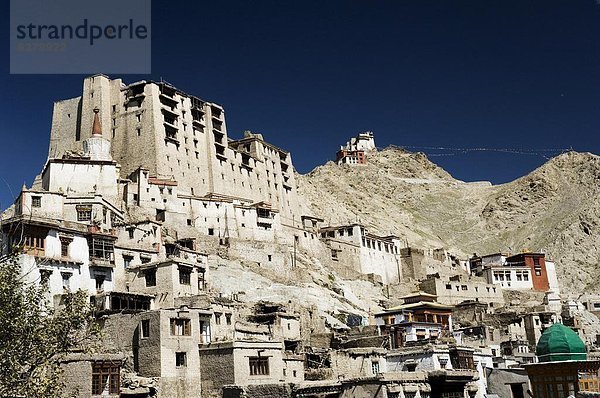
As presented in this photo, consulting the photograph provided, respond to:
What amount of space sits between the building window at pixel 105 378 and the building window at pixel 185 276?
14.5 meters

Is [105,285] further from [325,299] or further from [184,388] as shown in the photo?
[325,299]

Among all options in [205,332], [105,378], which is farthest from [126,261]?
[105,378]

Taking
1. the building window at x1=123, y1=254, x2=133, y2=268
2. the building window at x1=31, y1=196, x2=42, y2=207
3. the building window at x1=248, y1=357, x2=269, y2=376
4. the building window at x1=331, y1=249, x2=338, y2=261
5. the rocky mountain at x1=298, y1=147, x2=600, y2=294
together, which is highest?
the rocky mountain at x1=298, y1=147, x2=600, y2=294

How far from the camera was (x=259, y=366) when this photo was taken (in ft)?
130

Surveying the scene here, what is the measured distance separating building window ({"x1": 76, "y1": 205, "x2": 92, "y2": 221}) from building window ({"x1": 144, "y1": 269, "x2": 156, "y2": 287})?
49.1 feet

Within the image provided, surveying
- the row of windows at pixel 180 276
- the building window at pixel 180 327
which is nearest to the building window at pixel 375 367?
the building window at pixel 180 327

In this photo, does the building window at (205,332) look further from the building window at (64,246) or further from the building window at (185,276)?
the building window at (64,246)

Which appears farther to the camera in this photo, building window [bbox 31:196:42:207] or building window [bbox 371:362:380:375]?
building window [bbox 31:196:42:207]

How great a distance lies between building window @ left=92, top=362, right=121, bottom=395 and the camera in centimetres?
3331

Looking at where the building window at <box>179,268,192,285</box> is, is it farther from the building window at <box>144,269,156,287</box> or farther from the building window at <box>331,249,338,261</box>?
the building window at <box>331,249,338,261</box>

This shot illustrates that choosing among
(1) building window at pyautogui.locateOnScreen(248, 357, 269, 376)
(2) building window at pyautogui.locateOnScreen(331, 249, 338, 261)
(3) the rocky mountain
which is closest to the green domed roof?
(1) building window at pyautogui.locateOnScreen(248, 357, 269, 376)

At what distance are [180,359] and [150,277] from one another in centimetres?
1098

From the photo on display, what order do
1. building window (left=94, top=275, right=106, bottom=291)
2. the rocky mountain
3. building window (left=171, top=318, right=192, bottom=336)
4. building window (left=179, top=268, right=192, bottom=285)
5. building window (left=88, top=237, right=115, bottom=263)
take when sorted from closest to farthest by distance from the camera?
building window (left=171, top=318, right=192, bottom=336)
building window (left=94, top=275, right=106, bottom=291)
building window (left=88, top=237, right=115, bottom=263)
building window (left=179, top=268, right=192, bottom=285)
the rocky mountain

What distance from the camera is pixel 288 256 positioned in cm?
8000
